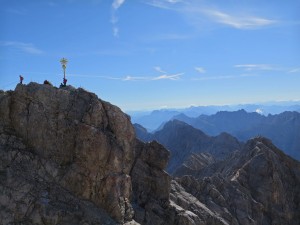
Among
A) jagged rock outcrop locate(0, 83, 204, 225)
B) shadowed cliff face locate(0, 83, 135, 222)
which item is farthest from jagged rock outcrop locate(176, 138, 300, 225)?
shadowed cliff face locate(0, 83, 135, 222)

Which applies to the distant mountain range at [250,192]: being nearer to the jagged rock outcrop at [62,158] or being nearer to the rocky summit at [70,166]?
the rocky summit at [70,166]

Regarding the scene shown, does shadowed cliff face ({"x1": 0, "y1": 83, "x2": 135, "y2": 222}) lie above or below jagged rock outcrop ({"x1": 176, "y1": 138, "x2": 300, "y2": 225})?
above

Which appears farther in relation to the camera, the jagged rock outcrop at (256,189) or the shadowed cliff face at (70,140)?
the jagged rock outcrop at (256,189)

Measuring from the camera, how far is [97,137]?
49.2 metres

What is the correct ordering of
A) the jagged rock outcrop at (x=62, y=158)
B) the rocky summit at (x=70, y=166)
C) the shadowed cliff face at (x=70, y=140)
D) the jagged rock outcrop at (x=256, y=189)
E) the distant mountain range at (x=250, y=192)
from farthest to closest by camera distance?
the jagged rock outcrop at (x=256, y=189)
the distant mountain range at (x=250, y=192)
the shadowed cliff face at (x=70, y=140)
the rocky summit at (x=70, y=166)
the jagged rock outcrop at (x=62, y=158)

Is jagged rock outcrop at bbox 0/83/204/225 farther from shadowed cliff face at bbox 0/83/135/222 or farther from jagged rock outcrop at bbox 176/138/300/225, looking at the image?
jagged rock outcrop at bbox 176/138/300/225

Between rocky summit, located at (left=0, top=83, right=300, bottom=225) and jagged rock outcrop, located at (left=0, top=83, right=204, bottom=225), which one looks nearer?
jagged rock outcrop, located at (left=0, top=83, right=204, bottom=225)

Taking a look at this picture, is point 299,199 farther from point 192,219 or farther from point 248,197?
point 192,219

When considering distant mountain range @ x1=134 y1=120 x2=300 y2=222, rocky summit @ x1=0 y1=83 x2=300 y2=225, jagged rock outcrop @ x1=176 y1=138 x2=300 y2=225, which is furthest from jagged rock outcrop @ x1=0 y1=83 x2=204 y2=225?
jagged rock outcrop @ x1=176 y1=138 x2=300 y2=225

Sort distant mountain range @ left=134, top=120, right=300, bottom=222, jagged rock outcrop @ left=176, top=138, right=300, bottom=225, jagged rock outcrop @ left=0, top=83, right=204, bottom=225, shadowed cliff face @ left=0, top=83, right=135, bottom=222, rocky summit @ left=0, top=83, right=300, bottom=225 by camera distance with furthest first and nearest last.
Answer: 1. jagged rock outcrop @ left=176, top=138, right=300, bottom=225
2. distant mountain range @ left=134, top=120, right=300, bottom=222
3. shadowed cliff face @ left=0, top=83, right=135, bottom=222
4. rocky summit @ left=0, top=83, right=300, bottom=225
5. jagged rock outcrop @ left=0, top=83, right=204, bottom=225

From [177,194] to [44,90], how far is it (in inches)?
1391

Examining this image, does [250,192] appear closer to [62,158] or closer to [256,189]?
[256,189]

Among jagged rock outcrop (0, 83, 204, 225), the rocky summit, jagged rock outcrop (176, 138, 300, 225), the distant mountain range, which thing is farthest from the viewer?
jagged rock outcrop (176, 138, 300, 225)

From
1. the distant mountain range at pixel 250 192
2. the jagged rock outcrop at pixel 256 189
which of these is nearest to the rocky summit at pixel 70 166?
the distant mountain range at pixel 250 192
